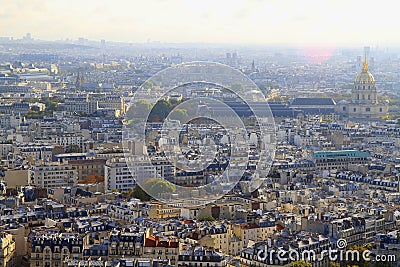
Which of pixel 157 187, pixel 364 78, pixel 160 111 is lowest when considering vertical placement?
pixel 160 111

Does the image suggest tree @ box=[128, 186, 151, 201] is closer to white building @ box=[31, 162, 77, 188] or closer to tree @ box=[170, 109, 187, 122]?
white building @ box=[31, 162, 77, 188]

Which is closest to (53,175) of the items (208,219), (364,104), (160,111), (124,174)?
(124,174)

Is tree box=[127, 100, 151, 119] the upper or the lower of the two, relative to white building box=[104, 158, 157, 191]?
lower

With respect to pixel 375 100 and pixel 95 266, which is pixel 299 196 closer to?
pixel 95 266

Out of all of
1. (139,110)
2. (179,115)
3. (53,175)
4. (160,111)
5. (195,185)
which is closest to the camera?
(195,185)

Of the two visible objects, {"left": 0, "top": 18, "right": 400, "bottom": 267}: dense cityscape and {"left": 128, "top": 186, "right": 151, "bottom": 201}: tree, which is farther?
{"left": 128, "top": 186, "right": 151, "bottom": 201}: tree

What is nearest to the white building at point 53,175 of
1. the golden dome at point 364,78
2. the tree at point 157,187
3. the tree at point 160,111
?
the tree at point 157,187

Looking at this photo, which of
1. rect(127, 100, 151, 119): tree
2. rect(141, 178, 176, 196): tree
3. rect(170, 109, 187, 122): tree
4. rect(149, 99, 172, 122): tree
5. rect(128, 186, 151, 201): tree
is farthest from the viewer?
rect(127, 100, 151, 119): tree

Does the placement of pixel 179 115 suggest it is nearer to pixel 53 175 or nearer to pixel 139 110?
pixel 139 110

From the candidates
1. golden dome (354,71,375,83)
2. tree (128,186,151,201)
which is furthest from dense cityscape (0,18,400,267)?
golden dome (354,71,375,83)
